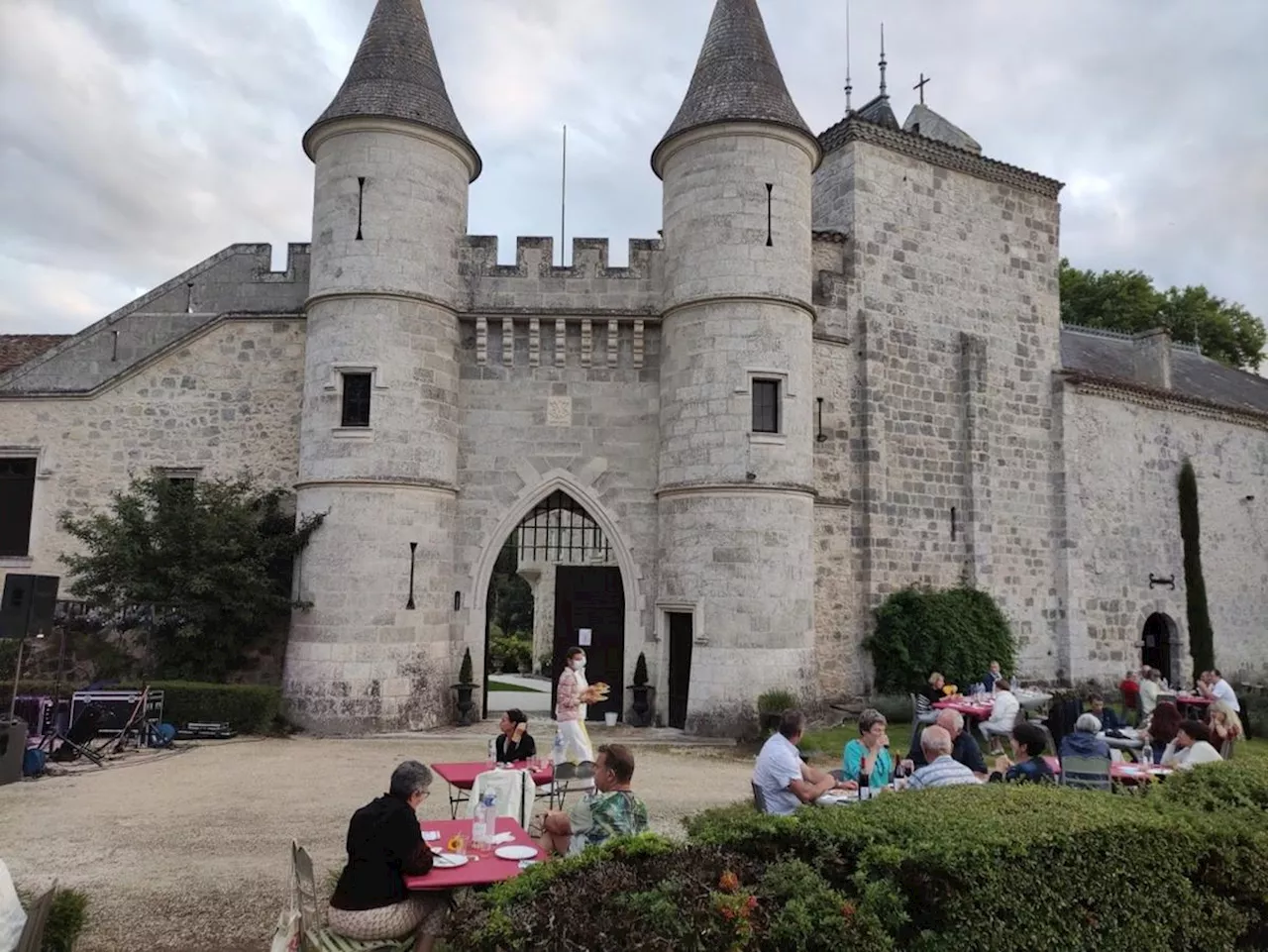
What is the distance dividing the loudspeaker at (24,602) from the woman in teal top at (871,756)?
8925mm

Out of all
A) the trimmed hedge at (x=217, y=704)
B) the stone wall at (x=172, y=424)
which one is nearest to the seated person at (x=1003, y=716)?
the trimmed hedge at (x=217, y=704)

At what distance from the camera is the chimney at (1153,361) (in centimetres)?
2136

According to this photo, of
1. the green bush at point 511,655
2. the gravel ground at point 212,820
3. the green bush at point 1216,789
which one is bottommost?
the gravel ground at point 212,820

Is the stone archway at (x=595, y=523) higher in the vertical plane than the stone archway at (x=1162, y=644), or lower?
higher

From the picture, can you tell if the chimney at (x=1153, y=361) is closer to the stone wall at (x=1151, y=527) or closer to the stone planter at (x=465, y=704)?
the stone wall at (x=1151, y=527)

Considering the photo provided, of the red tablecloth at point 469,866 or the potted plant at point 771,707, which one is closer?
the red tablecloth at point 469,866

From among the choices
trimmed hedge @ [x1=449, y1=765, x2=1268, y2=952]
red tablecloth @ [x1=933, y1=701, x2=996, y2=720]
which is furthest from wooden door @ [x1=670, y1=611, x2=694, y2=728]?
trimmed hedge @ [x1=449, y1=765, x2=1268, y2=952]

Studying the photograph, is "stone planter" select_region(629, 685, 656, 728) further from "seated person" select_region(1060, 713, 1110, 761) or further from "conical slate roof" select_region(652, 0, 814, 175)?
"conical slate roof" select_region(652, 0, 814, 175)

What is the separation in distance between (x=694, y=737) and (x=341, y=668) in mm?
5173

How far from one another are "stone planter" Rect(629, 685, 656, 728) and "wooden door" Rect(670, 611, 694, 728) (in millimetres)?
323

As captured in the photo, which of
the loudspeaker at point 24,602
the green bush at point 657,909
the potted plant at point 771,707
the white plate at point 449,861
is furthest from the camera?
the potted plant at point 771,707

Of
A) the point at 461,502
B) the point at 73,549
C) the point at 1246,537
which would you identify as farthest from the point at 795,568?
the point at 1246,537

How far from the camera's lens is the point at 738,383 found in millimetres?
14078

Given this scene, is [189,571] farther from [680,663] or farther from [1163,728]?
[1163,728]
